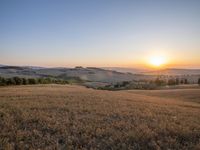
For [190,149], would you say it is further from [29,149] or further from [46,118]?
[46,118]

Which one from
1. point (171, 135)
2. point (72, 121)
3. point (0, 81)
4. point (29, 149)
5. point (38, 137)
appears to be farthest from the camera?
point (0, 81)

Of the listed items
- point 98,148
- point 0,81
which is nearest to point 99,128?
point 98,148

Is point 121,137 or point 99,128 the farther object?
point 99,128

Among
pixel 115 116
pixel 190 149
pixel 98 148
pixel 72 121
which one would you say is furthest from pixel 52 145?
pixel 115 116

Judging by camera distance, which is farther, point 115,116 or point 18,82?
point 18,82

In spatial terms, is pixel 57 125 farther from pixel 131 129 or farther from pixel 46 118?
pixel 131 129

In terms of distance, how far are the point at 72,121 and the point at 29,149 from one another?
13.9 feet

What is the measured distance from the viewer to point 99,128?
11.3m

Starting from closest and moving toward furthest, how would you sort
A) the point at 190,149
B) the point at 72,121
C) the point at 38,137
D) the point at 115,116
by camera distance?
the point at 190,149 → the point at 38,137 → the point at 72,121 → the point at 115,116

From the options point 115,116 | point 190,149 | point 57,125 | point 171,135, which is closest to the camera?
point 190,149

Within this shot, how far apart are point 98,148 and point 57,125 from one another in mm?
3171

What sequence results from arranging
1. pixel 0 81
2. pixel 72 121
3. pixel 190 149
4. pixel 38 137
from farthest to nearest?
1. pixel 0 81
2. pixel 72 121
3. pixel 38 137
4. pixel 190 149

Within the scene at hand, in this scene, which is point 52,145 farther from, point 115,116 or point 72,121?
point 115,116

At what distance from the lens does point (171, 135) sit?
35.8 feet
